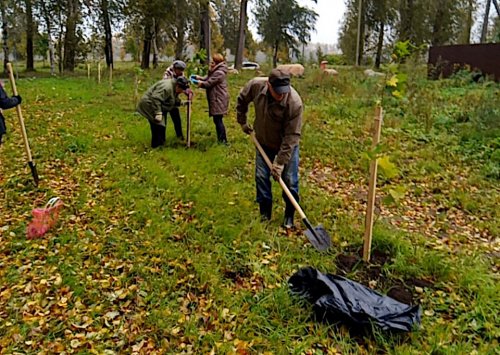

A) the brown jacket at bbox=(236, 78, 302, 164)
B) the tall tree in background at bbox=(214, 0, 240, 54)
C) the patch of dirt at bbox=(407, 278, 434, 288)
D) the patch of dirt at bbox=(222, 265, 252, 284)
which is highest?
the tall tree in background at bbox=(214, 0, 240, 54)

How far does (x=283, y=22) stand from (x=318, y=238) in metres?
26.5

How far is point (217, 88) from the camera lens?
680 centimetres

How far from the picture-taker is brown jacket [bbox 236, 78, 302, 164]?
12.2 ft

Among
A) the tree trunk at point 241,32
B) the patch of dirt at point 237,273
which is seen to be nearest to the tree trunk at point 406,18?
the tree trunk at point 241,32

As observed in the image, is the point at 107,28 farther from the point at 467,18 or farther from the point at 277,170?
the point at 467,18

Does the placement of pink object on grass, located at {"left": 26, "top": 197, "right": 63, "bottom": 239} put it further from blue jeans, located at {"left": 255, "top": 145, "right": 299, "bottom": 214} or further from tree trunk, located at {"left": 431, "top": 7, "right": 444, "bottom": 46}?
tree trunk, located at {"left": 431, "top": 7, "right": 444, "bottom": 46}

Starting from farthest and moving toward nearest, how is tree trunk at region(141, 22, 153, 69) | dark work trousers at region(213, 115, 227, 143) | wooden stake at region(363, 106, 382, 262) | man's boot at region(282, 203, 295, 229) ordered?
tree trunk at region(141, 22, 153, 69), dark work trousers at region(213, 115, 227, 143), man's boot at region(282, 203, 295, 229), wooden stake at region(363, 106, 382, 262)

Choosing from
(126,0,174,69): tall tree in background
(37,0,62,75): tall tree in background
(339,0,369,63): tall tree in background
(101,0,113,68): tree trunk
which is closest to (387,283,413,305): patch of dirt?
(126,0,174,69): tall tree in background

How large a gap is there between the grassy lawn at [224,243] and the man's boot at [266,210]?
119mm

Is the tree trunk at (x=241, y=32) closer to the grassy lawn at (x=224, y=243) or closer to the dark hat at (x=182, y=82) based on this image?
the grassy lawn at (x=224, y=243)

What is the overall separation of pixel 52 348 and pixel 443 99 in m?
9.94

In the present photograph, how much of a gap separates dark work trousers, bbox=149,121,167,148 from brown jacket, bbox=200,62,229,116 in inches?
35.2

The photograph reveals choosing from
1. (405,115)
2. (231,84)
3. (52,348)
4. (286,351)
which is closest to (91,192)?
(52,348)

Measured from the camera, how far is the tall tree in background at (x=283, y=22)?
89.9 ft
